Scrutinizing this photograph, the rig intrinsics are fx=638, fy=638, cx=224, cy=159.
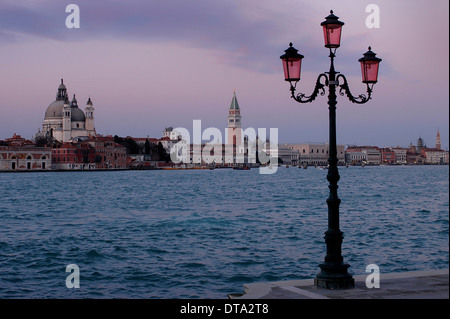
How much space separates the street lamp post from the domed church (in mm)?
106411

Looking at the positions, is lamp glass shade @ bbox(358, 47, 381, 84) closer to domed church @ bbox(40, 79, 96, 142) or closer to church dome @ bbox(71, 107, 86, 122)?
domed church @ bbox(40, 79, 96, 142)

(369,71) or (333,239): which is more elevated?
(369,71)

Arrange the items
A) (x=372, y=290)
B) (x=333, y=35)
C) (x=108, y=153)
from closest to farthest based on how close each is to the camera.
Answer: (x=372, y=290)
(x=333, y=35)
(x=108, y=153)

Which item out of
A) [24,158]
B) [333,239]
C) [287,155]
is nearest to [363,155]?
[287,155]

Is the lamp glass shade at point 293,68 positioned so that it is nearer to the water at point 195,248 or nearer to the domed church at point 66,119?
the water at point 195,248

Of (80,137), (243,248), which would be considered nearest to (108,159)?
(80,137)

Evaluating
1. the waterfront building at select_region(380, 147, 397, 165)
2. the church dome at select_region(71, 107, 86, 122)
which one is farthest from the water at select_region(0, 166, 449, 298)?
the waterfront building at select_region(380, 147, 397, 165)

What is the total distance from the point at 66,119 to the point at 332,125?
4351 inches

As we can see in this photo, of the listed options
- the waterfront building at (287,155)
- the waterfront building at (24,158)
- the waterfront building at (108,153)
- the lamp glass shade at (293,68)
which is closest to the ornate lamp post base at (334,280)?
the lamp glass shade at (293,68)

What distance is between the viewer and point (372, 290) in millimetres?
5723

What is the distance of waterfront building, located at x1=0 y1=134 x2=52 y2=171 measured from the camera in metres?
88.4

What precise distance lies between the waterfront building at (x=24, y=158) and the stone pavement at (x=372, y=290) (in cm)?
8740

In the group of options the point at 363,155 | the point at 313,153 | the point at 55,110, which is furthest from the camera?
the point at 363,155

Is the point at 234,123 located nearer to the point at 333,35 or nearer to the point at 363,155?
the point at 363,155
